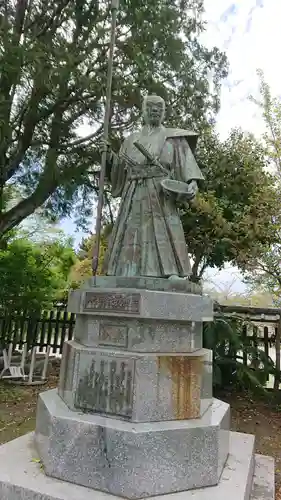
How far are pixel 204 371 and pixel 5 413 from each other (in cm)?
451

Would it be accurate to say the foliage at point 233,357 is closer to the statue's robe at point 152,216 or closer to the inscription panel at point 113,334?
the statue's robe at point 152,216

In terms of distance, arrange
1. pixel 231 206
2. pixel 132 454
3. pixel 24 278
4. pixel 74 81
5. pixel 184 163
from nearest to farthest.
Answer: pixel 132 454 < pixel 184 163 < pixel 74 81 < pixel 231 206 < pixel 24 278

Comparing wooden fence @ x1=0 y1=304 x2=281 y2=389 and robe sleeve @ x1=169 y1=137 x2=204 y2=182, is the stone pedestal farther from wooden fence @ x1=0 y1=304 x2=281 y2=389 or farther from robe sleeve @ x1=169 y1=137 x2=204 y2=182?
wooden fence @ x1=0 y1=304 x2=281 y2=389

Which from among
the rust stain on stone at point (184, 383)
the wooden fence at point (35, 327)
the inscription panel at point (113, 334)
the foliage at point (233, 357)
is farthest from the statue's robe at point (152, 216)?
the wooden fence at point (35, 327)

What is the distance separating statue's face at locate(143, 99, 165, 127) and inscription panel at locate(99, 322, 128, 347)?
205 centimetres

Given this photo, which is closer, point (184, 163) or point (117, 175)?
point (184, 163)

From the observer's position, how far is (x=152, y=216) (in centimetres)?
363

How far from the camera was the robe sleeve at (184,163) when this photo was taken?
3.77 metres

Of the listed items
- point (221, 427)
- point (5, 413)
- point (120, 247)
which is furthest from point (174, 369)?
point (5, 413)

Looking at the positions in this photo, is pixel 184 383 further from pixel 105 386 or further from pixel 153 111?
pixel 153 111

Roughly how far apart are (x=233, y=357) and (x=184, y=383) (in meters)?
5.29

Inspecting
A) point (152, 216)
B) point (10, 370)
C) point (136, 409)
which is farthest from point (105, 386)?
point (10, 370)

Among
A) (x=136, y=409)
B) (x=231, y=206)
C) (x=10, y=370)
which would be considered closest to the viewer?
(x=136, y=409)

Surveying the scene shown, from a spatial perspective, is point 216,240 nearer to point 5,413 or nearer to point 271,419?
point 271,419
